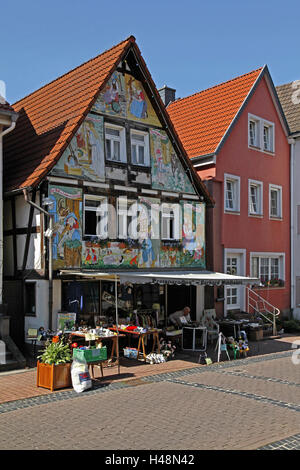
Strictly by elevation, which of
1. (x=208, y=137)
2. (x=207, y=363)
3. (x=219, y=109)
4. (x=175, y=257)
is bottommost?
(x=207, y=363)

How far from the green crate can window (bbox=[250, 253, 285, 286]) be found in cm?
1055

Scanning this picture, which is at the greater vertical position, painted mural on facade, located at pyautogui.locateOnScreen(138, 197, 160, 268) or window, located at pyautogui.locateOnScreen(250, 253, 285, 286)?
painted mural on facade, located at pyautogui.locateOnScreen(138, 197, 160, 268)

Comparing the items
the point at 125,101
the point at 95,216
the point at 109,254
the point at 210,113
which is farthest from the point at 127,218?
the point at 210,113

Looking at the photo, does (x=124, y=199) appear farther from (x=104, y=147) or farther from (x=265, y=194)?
(x=265, y=194)

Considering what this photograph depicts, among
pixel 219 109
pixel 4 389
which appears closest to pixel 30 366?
pixel 4 389

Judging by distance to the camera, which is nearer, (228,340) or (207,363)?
(207,363)

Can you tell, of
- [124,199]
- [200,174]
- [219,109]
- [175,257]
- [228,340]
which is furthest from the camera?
[219,109]

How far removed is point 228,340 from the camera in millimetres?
14508

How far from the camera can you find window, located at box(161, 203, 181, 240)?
17.1m

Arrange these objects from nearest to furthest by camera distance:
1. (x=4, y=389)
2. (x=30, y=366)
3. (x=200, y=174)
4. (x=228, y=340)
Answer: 1. (x=4, y=389)
2. (x=30, y=366)
3. (x=228, y=340)
4. (x=200, y=174)

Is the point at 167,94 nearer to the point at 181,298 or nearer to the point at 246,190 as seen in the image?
the point at 246,190

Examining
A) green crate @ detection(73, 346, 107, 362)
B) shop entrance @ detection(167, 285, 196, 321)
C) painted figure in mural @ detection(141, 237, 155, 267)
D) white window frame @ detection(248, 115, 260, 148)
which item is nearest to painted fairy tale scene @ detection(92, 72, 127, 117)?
painted figure in mural @ detection(141, 237, 155, 267)

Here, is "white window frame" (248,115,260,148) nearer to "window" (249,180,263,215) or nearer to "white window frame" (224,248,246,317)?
"window" (249,180,263,215)

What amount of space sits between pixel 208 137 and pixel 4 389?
41.9ft
